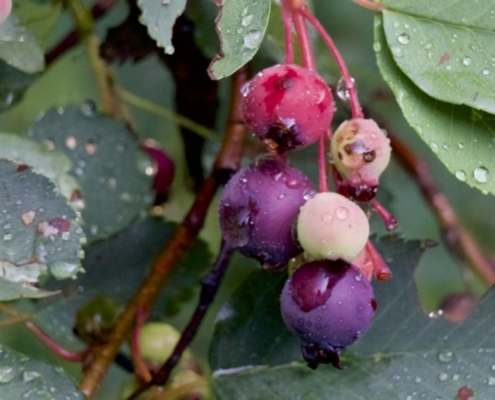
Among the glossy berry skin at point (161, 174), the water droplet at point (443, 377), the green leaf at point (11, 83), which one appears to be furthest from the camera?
the glossy berry skin at point (161, 174)

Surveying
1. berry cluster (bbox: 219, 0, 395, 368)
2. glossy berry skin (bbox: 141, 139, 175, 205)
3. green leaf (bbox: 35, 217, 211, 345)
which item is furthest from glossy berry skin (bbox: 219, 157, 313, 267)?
glossy berry skin (bbox: 141, 139, 175, 205)

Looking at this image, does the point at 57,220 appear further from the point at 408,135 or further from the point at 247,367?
the point at 408,135

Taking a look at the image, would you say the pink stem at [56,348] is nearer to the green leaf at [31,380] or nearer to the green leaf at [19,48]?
the green leaf at [31,380]

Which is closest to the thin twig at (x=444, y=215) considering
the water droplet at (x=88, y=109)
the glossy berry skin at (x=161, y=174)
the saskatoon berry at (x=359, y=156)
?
the glossy berry skin at (x=161, y=174)

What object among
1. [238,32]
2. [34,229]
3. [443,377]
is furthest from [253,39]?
[443,377]

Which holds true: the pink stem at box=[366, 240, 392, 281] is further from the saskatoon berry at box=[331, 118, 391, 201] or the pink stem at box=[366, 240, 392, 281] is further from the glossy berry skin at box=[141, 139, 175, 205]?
the glossy berry skin at box=[141, 139, 175, 205]
